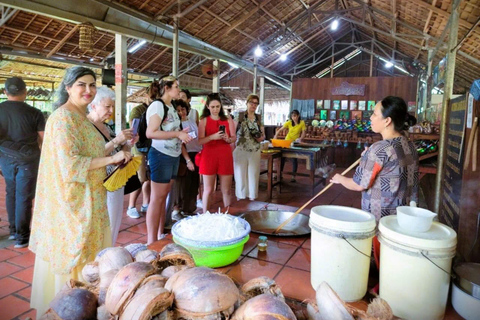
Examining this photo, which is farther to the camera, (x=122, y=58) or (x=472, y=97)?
(x=122, y=58)

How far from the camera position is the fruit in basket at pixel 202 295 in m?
0.72

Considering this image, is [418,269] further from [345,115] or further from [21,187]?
[345,115]

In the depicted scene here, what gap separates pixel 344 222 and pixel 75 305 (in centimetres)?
80

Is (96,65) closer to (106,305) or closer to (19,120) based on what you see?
(19,120)

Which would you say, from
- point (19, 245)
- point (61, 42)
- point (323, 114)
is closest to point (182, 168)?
point (19, 245)

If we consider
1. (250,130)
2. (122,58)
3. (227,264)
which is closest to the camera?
(227,264)

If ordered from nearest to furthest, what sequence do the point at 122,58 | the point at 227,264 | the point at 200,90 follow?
the point at 227,264
the point at 122,58
the point at 200,90

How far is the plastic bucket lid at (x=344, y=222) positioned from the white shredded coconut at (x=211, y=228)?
33 cm

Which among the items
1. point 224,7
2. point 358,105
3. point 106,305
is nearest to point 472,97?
point 106,305

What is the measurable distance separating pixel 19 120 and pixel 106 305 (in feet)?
9.65

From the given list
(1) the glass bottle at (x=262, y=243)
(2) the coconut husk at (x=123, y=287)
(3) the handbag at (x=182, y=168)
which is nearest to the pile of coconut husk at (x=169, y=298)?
(2) the coconut husk at (x=123, y=287)

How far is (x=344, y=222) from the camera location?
1.07m

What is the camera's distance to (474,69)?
9281 millimetres

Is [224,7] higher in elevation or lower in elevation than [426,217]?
higher
